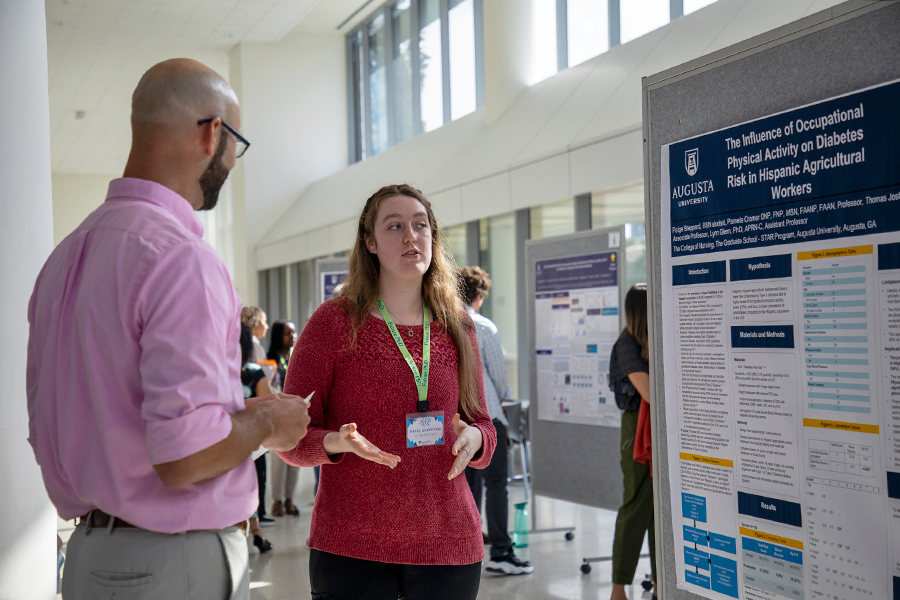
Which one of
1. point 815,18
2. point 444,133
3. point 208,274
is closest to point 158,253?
point 208,274

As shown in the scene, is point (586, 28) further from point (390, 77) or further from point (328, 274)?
point (390, 77)

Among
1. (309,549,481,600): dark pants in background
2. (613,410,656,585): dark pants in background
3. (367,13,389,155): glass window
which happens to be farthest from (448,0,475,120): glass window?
(309,549,481,600): dark pants in background

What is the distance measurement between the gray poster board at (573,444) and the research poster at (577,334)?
0.13ft

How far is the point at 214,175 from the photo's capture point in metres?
1.35

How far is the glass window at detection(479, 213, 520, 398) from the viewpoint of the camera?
25.8 ft

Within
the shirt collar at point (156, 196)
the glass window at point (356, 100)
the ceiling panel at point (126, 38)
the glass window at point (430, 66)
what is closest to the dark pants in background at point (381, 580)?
the shirt collar at point (156, 196)

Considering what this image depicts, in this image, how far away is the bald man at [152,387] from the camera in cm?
114

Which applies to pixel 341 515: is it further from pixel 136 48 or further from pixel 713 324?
pixel 136 48

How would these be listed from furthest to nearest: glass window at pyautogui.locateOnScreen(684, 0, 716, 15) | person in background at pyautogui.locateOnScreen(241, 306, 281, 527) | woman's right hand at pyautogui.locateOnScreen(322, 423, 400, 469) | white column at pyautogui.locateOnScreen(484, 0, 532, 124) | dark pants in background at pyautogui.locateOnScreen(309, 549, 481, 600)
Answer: white column at pyautogui.locateOnScreen(484, 0, 532, 124) → glass window at pyautogui.locateOnScreen(684, 0, 716, 15) → person in background at pyautogui.locateOnScreen(241, 306, 281, 527) → dark pants in background at pyautogui.locateOnScreen(309, 549, 481, 600) → woman's right hand at pyautogui.locateOnScreen(322, 423, 400, 469)

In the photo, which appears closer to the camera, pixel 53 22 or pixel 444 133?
pixel 444 133

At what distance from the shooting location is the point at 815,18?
153 centimetres

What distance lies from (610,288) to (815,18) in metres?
3.12

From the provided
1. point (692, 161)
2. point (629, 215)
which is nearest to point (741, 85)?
point (692, 161)

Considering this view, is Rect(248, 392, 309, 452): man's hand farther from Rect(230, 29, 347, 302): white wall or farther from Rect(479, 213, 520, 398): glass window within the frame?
Rect(230, 29, 347, 302): white wall
